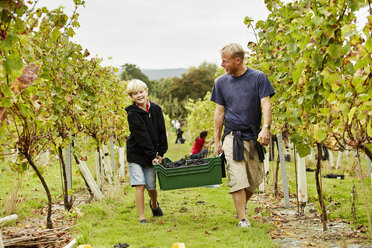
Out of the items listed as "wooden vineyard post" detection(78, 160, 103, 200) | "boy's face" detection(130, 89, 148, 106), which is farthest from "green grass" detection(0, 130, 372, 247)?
"boy's face" detection(130, 89, 148, 106)

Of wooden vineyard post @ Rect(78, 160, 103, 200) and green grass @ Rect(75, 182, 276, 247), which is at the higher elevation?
wooden vineyard post @ Rect(78, 160, 103, 200)

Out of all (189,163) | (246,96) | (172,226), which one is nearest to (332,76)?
(246,96)

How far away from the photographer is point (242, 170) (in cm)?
466

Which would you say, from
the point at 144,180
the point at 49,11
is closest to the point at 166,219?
the point at 144,180

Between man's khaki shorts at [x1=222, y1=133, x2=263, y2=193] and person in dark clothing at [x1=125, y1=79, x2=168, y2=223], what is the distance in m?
0.86

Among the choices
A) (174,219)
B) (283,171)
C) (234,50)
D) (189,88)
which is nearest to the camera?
(234,50)

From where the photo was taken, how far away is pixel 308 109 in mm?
3621

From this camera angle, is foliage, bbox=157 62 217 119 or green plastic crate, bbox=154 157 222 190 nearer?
green plastic crate, bbox=154 157 222 190

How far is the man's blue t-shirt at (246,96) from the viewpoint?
183 inches

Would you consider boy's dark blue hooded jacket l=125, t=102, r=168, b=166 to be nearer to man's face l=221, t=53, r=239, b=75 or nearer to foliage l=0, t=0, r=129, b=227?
foliage l=0, t=0, r=129, b=227

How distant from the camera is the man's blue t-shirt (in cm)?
464

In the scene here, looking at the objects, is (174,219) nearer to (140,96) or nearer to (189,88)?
(140,96)

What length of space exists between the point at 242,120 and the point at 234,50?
76 centimetres

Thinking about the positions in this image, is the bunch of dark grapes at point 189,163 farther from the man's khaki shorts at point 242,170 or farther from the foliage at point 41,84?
the foliage at point 41,84
